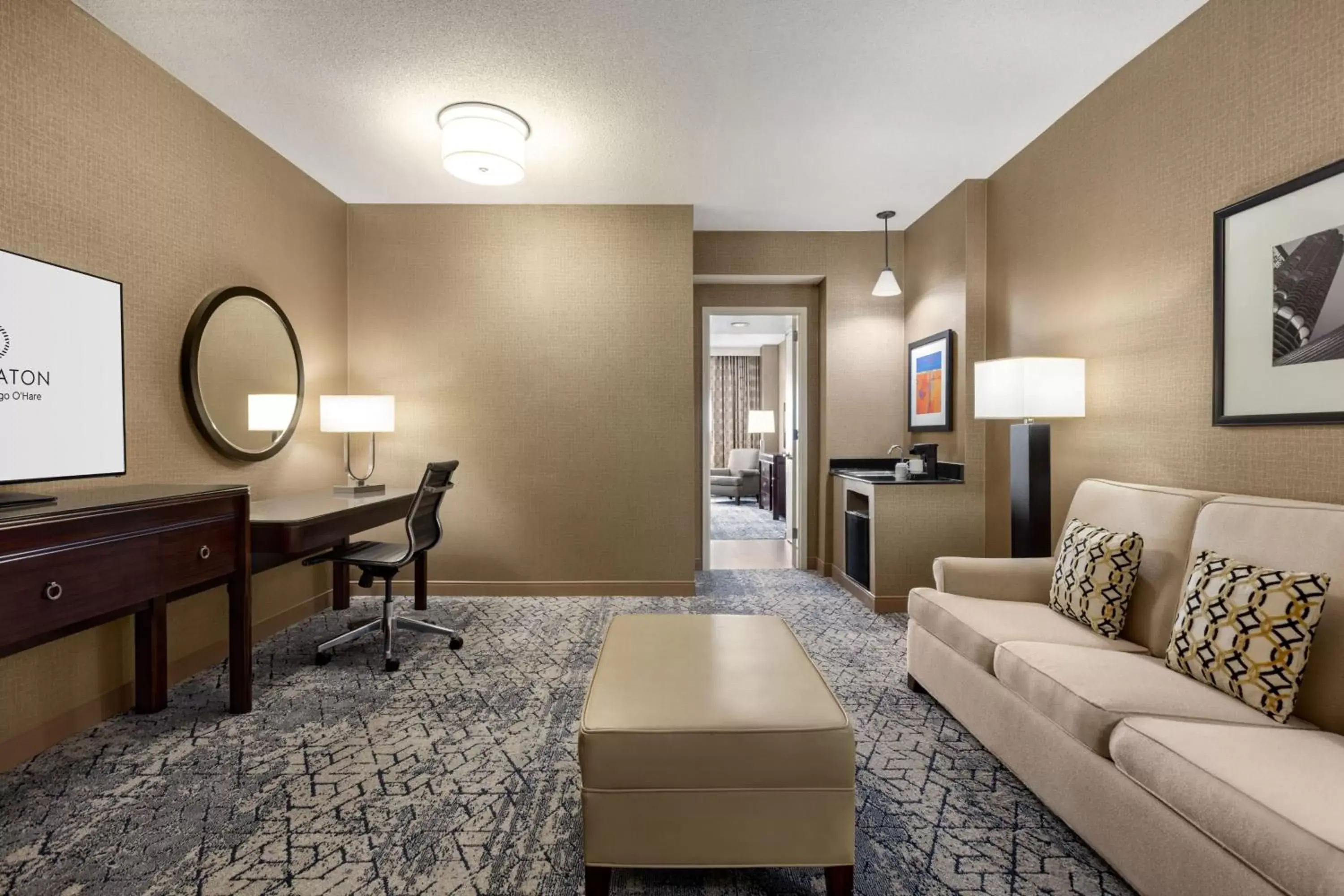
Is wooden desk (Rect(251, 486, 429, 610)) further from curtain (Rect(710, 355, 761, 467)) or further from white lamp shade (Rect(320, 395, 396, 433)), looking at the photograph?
curtain (Rect(710, 355, 761, 467))

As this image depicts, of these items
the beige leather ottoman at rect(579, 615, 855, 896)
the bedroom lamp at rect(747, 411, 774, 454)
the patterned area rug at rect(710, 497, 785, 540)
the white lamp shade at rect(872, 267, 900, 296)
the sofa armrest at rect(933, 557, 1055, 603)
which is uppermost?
the white lamp shade at rect(872, 267, 900, 296)

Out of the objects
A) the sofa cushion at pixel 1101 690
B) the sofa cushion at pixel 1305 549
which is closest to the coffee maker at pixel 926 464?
the sofa cushion at pixel 1305 549

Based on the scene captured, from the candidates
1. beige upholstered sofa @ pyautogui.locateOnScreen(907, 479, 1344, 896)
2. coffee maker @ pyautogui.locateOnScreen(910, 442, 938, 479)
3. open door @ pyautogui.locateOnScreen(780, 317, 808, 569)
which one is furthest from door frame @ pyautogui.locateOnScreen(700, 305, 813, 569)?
beige upholstered sofa @ pyautogui.locateOnScreen(907, 479, 1344, 896)

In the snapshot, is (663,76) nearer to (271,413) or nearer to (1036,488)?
(1036,488)

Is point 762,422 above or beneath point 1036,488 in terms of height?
above

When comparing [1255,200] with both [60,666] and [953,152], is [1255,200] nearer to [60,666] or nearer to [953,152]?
[953,152]

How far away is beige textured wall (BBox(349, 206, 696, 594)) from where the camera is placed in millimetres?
4109

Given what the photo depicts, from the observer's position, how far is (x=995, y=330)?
12.1ft

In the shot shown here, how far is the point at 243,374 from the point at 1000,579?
378cm

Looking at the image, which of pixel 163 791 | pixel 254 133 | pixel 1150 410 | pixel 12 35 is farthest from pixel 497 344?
pixel 1150 410

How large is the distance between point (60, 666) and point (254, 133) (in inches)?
105

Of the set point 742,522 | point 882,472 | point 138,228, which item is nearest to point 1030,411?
point 882,472

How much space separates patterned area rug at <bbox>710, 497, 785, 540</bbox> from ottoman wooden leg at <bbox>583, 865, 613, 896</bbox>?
435 centimetres

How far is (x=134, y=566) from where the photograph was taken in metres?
1.95
